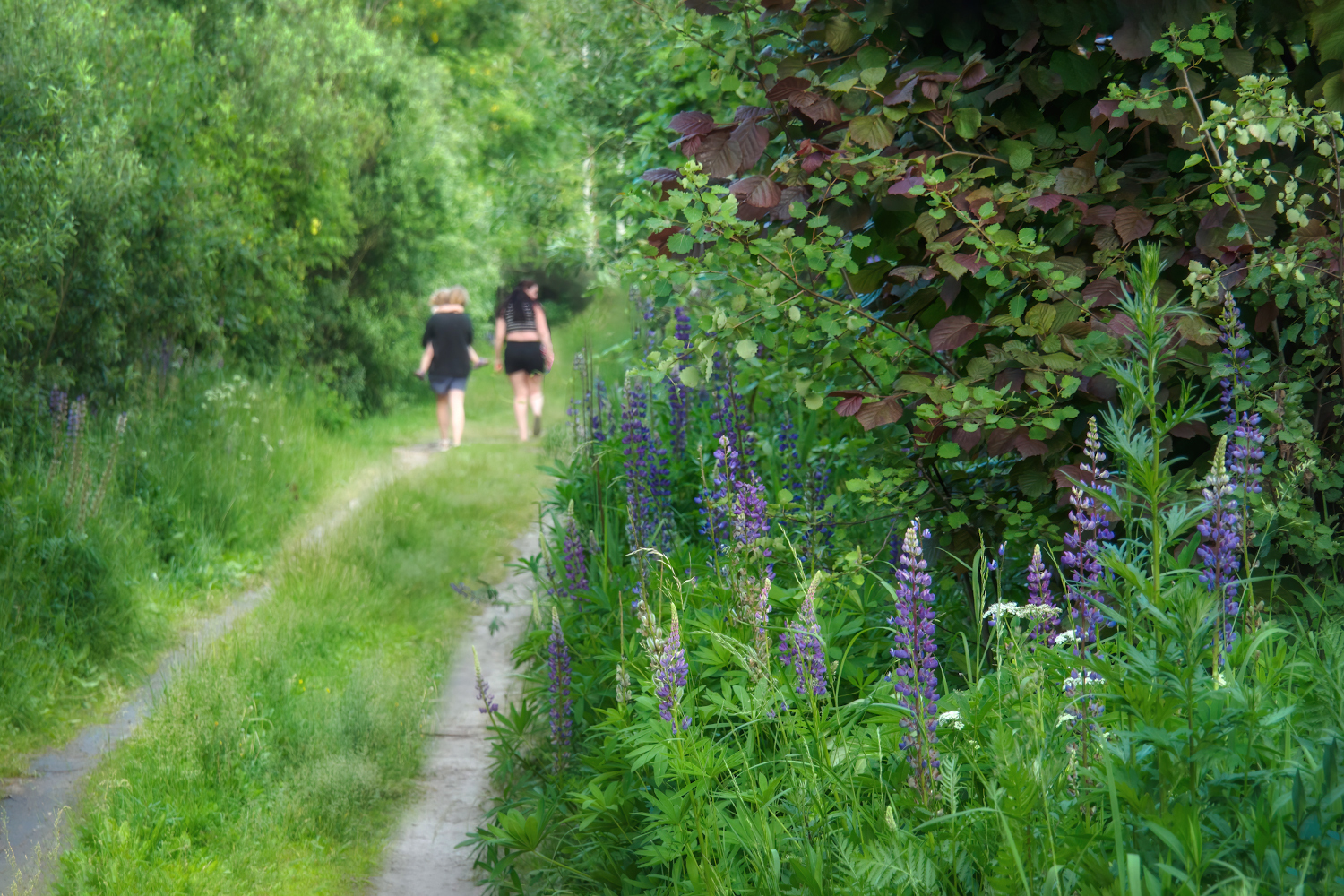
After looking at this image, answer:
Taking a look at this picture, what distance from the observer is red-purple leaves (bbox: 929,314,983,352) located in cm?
293

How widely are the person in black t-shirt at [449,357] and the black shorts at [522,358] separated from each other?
567mm

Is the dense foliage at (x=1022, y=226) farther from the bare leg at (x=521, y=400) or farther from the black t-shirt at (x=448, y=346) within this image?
the bare leg at (x=521, y=400)

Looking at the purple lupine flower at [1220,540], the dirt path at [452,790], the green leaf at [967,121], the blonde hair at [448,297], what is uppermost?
the blonde hair at [448,297]

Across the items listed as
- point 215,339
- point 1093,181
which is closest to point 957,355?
point 1093,181

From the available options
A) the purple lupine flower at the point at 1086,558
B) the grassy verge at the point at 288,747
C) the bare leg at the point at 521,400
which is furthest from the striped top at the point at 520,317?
the purple lupine flower at the point at 1086,558

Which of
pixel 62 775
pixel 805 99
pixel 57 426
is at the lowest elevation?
pixel 62 775

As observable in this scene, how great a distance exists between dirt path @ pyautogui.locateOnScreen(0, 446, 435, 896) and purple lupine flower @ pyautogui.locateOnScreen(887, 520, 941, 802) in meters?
3.14

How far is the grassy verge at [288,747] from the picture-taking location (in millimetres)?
3904

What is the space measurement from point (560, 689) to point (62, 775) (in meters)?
2.52

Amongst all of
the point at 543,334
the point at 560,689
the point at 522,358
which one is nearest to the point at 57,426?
the point at 560,689

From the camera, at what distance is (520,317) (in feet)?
46.0

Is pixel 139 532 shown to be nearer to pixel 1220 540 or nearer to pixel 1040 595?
pixel 1040 595

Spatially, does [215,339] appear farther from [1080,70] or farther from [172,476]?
[1080,70]

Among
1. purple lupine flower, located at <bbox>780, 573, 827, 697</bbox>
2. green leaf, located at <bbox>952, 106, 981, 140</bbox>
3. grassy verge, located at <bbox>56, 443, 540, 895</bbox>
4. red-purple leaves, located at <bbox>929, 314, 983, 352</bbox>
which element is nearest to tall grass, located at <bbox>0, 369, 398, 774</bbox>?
grassy verge, located at <bbox>56, 443, 540, 895</bbox>
